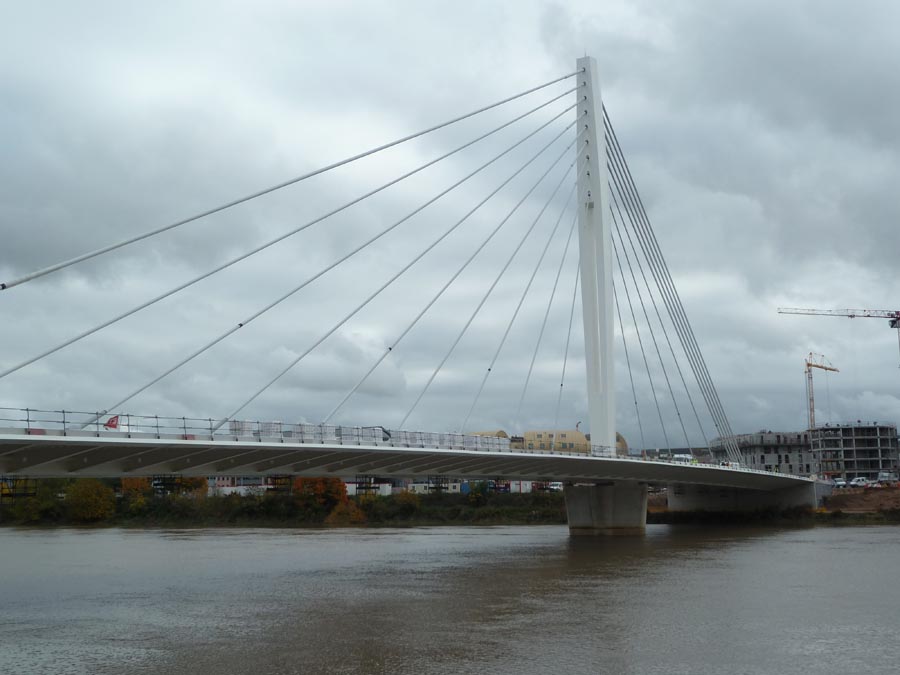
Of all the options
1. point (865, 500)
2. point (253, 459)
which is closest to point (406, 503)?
point (865, 500)

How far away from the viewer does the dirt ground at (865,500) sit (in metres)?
61.5

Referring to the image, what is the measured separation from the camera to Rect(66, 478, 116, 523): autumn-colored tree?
7650cm

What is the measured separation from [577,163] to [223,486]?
2706 inches

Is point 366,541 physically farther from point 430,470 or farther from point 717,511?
point 717,511

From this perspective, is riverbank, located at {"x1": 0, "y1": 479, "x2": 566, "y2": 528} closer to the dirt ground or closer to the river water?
the dirt ground

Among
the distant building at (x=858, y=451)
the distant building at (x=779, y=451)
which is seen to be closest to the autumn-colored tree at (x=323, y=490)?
the distant building at (x=779, y=451)

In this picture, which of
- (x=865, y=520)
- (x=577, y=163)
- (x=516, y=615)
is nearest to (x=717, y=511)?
(x=865, y=520)

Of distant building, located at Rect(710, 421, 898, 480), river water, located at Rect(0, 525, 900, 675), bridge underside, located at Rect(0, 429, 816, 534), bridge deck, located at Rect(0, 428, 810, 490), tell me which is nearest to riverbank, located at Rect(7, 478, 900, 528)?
bridge underside, located at Rect(0, 429, 816, 534)

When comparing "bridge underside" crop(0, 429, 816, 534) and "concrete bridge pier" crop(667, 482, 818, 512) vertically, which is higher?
"bridge underside" crop(0, 429, 816, 534)

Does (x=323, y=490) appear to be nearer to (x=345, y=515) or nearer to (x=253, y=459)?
(x=345, y=515)

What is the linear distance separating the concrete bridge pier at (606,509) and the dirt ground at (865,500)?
21.0m

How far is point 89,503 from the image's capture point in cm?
7644

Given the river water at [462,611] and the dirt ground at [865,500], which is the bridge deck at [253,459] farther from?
the dirt ground at [865,500]

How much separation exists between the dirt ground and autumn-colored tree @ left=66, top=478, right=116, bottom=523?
53.9 meters
